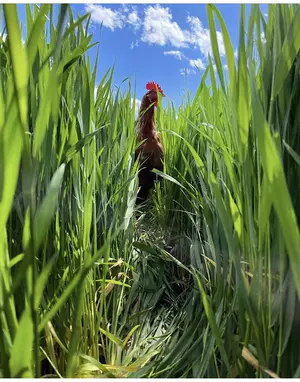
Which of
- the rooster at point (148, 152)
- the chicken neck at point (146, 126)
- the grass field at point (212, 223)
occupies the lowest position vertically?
the grass field at point (212, 223)

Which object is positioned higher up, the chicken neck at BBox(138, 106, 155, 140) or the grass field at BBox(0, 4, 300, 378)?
the chicken neck at BBox(138, 106, 155, 140)

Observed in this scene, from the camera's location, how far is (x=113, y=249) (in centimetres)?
86

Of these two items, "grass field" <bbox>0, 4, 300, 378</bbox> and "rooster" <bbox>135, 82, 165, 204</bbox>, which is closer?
"grass field" <bbox>0, 4, 300, 378</bbox>

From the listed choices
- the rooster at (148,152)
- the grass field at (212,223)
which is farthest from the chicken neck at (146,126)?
the grass field at (212,223)

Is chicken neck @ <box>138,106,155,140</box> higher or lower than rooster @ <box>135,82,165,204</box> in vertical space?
higher

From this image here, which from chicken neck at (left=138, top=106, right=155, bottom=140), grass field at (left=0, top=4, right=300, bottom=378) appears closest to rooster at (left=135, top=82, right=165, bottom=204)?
chicken neck at (left=138, top=106, right=155, bottom=140)

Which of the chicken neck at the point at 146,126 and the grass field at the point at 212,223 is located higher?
the chicken neck at the point at 146,126

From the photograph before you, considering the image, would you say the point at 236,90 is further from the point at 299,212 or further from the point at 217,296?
the point at 217,296

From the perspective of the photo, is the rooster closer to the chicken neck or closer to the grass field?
the chicken neck

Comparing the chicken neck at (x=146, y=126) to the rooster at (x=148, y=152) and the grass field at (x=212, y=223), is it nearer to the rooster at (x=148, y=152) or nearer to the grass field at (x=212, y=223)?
the rooster at (x=148, y=152)

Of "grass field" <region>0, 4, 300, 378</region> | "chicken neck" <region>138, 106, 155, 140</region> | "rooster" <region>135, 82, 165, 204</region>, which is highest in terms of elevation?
"chicken neck" <region>138, 106, 155, 140</region>

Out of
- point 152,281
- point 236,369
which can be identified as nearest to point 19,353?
point 236,369

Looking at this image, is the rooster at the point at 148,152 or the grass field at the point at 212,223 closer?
the grass field at the point at 212,223

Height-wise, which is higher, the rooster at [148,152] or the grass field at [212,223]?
the rooster at [148,152]
